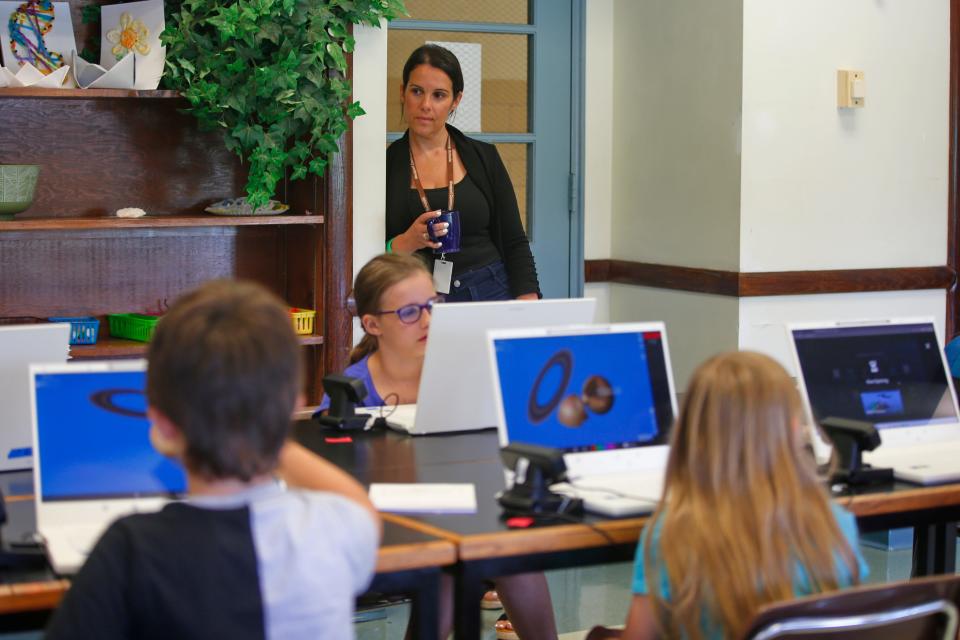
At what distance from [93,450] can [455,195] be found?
207 cm

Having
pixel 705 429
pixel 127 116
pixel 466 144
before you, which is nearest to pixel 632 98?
pixel 466 144

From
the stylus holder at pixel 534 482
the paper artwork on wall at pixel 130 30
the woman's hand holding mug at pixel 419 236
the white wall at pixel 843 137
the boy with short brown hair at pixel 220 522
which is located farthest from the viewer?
the white wall at pixel 843 137

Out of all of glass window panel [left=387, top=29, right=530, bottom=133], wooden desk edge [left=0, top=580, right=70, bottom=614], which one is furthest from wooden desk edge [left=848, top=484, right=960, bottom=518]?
glass window panel [left=387, top=29, right=530, bottom=133]

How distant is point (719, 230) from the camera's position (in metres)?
4.74

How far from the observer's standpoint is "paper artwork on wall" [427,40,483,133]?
16.0 ft

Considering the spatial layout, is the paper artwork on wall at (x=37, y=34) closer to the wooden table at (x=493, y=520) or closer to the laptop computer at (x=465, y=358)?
the wooden table at (x=493, y=520)

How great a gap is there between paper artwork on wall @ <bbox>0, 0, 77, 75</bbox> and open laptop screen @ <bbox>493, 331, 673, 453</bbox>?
2.15 metres

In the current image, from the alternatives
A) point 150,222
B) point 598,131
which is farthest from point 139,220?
point 598,131

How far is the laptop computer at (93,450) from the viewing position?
2.04 m

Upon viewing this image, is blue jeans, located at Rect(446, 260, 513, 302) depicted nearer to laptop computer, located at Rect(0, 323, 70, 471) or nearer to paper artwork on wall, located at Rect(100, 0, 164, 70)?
paper artwork on wall, located at Rect(100, 0, 164, 70)

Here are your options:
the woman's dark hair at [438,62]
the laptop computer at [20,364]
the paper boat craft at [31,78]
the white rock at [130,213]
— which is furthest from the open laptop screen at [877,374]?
the paper boat craft at [31,78]

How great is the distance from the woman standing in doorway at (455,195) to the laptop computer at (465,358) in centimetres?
112

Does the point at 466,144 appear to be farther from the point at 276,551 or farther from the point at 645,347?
the point at 276,551

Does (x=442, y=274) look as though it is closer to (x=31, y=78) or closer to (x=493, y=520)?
(x=31, y=78)
